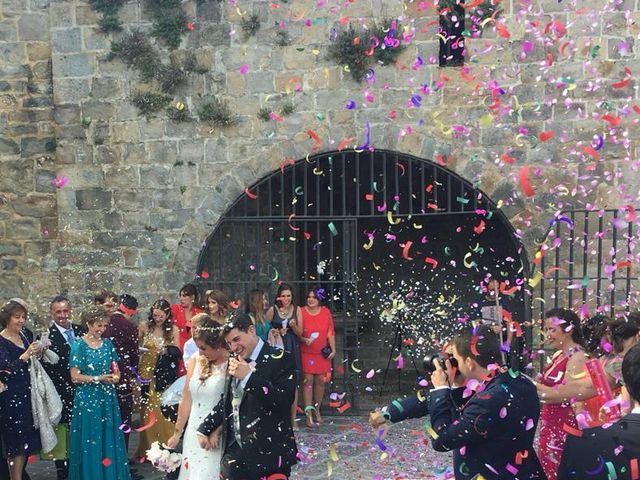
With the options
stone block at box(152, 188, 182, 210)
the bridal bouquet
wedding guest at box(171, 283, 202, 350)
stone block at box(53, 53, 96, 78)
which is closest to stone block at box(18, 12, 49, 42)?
stone block at box(53, 53, 96, 78)

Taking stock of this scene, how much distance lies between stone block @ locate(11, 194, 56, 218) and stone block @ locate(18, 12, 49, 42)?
71.9 inches

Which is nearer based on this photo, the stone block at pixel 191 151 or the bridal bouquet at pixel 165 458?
the bridal bouquet at pixel 165 458

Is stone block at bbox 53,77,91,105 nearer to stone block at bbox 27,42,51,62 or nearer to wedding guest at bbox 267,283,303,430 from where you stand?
stone block at bbox 27,42,51,62

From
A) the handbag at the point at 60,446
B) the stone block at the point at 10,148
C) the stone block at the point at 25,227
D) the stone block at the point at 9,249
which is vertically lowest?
the handbag at the point at 60,446

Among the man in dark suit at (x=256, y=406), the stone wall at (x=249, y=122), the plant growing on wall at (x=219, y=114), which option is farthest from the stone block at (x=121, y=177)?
the man in dark suit at (x=256, y=406)

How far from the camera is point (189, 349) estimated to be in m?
6.62

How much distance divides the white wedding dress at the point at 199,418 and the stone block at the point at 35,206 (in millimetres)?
5895

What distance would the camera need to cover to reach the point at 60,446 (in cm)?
765

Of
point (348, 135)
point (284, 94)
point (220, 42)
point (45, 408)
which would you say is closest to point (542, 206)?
point (348, 135)

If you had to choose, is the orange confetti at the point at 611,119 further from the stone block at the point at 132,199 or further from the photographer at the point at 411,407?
the photographer at the point at 411,407

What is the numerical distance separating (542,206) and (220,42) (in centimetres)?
395

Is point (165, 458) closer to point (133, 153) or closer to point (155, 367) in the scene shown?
point (155, 367)

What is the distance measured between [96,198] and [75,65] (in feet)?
4.96

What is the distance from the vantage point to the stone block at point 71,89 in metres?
10.6
